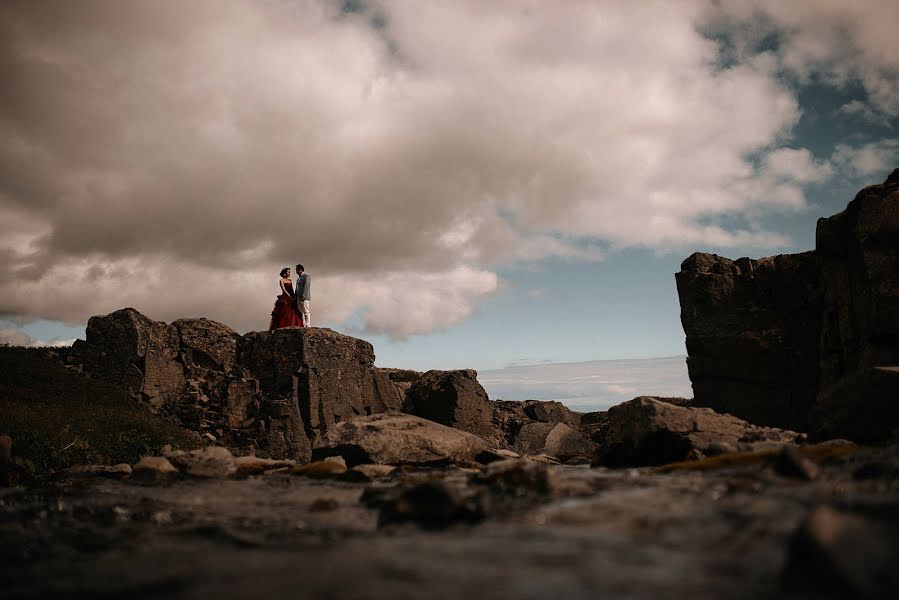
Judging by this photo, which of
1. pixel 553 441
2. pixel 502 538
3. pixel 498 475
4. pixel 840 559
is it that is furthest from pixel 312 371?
pixel 840 559

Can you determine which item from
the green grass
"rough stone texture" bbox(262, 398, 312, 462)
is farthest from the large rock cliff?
the green grass

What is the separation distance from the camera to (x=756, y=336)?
20.2 meters

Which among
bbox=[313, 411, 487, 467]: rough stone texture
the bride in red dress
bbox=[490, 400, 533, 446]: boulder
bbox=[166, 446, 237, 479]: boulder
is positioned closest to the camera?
bbox=[166, 446, 237, 479]: boulder

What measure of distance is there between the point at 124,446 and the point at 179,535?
11.3m

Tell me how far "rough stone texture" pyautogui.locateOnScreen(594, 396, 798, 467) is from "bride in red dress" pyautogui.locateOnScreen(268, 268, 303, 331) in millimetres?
13912

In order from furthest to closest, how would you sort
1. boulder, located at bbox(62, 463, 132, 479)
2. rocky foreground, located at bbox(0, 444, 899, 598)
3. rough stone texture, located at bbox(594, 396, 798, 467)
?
1. boulder, located at bbox(62, 463, 132, 479)
2. rough stone texture, located at bbox(594, 396, 798, 467)
3. rocky foreground, located at bbox(0, 444, 899, 598)

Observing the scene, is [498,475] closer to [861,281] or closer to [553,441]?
[553,441]

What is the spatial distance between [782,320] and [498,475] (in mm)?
15414

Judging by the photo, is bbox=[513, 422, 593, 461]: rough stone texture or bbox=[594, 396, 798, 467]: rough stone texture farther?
bbox=[513, 422, 593, 461]: rough stone texture

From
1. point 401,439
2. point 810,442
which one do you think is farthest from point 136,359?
point 810,442

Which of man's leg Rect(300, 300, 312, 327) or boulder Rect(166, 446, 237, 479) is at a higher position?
man's leg Rect(300, 300, 312, 327)

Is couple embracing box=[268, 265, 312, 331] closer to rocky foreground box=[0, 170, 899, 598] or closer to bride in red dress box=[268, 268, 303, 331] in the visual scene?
bride in red dress box=[268, 268, 303, 331]

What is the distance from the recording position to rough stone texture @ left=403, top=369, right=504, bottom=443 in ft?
72.8

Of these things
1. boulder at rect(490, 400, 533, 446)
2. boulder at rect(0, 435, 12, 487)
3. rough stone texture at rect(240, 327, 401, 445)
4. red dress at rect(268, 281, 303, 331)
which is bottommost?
boulder at rect(490, 400, 533, 446)
